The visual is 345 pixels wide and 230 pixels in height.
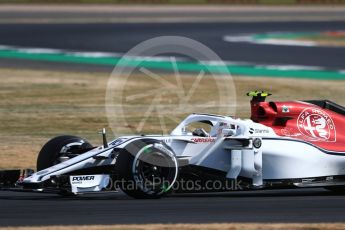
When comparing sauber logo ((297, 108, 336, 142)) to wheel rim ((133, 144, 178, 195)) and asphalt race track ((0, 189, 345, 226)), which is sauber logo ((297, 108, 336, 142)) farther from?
wheel rim ((133, 144, 178, 195))

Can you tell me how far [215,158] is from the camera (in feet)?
42.0

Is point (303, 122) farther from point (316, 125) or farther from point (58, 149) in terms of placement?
point (58, 149)

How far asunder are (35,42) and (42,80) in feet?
33.6

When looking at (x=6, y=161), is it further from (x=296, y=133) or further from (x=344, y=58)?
(x=344, y=58)

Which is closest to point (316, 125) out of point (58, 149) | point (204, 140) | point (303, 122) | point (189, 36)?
point (303, 122)

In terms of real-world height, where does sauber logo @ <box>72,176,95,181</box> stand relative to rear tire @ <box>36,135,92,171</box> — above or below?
below

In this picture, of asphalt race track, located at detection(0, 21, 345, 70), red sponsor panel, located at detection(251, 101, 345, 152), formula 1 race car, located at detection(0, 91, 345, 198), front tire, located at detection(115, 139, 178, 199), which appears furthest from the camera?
asphalt race track, located at detection(0, 21, 345, 70)

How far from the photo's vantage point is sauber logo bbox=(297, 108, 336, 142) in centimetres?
1318

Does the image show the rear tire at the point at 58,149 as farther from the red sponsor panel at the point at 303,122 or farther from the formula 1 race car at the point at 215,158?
the red sponsor panel at the point at 303,122

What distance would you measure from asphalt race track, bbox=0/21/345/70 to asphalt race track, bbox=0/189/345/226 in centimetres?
1928

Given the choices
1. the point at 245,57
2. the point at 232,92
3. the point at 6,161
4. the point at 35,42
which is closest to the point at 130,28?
the point at 35,42

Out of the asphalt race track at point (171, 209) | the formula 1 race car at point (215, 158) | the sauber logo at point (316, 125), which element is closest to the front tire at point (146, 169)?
the formula 1 race car at point (215, 158)

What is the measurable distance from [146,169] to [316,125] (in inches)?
104

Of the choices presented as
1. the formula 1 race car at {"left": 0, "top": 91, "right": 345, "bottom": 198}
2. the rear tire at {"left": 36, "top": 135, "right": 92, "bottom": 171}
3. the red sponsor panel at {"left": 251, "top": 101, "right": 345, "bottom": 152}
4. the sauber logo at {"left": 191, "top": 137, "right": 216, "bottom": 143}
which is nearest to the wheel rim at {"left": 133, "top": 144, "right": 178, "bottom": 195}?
the formula 1 race car at {"left": 0, "top": 91, "right": 345, "bottom": 198}
